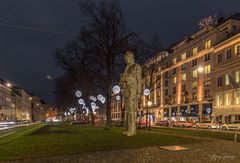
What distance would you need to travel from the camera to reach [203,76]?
75188 millimetres

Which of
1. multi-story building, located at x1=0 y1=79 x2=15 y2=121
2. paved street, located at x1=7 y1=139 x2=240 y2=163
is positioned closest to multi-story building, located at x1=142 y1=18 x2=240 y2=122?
paved street, located at x1=7 y1=139 x2=240 y2=163

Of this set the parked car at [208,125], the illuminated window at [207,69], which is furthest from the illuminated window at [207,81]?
the parked car at [208,125]

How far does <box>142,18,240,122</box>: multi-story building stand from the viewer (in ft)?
198

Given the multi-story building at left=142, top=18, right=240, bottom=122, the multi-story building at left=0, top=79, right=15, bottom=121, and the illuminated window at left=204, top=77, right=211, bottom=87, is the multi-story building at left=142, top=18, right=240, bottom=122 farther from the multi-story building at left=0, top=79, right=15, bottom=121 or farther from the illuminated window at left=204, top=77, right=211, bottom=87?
the multi-story building at left=0, top=79, right=15, bottom=121

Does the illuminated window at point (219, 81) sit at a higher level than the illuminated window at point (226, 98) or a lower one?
higher

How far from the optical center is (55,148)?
403 inches

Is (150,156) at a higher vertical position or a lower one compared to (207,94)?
lower

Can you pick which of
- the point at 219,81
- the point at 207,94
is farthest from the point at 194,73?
the point at 219,81

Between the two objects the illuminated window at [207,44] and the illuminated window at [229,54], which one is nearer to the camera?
the illuminated window at [229,54]

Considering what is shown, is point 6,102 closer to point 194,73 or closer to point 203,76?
point 194,73

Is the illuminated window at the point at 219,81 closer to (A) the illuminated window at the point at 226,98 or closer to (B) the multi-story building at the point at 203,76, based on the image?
(B) the multi-story building at the point at 203,76

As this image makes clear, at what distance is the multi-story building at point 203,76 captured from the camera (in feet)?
198

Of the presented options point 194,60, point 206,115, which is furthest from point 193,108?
point 194,60

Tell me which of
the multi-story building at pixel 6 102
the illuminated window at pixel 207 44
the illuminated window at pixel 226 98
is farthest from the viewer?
the multi-story building at pixel 6 102
